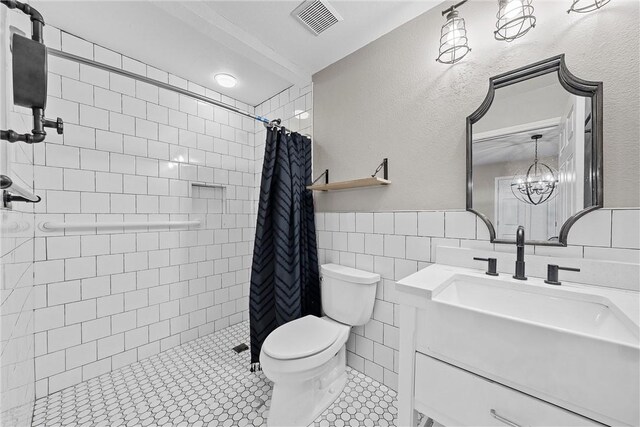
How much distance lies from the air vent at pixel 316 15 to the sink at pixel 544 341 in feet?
5.11

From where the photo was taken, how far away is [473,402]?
2.55ft

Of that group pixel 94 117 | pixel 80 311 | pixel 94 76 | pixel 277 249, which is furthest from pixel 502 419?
pixel 94 76

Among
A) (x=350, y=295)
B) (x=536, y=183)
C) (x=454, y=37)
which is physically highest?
(x=454, y=37)

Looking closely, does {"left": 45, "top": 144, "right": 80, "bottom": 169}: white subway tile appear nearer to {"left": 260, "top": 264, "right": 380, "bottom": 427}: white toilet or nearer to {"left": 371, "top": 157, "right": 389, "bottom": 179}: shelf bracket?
{"left": 260, "top": 264, "right": 380, "bottom": 427}: white toilet

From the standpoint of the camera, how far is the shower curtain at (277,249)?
1690mm

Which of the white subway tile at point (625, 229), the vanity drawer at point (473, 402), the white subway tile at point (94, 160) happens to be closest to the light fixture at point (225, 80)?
the white subway tile at point (94, 160)

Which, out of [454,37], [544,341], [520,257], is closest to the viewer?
[544,341]

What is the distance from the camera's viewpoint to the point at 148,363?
1797 mm

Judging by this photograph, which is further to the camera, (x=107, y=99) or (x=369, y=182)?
(x=107, y=99)

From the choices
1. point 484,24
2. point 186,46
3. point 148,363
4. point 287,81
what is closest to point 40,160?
point 186,46

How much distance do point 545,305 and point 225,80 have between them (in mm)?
2578

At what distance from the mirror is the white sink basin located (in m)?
0.25

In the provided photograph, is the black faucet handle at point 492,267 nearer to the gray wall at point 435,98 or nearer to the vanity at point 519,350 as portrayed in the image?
the vanity at point 519,350

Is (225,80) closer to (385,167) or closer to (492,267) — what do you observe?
(385,167)
